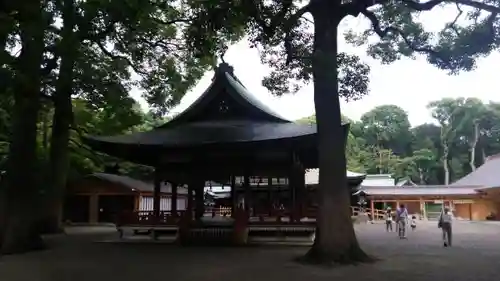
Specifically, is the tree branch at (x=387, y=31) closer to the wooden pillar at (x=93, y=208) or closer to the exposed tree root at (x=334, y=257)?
the exposed tree root at (x=334, y=257)

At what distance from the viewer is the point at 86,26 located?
17625 mm

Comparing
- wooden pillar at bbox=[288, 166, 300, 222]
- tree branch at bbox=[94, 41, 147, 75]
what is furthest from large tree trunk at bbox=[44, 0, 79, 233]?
wooden pillar at bbox=[288, 166, 300, 222]

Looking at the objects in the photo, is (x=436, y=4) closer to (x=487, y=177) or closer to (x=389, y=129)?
(x=487, y=177)

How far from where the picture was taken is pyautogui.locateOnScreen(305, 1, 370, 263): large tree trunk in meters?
13.1

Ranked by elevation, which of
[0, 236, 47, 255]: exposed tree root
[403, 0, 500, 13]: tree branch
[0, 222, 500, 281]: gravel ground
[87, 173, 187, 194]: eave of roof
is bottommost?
[0, 222, 500, 281]: gravel ground

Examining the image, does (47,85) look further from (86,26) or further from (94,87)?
(86,26)

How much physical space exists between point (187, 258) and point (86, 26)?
29.0ft

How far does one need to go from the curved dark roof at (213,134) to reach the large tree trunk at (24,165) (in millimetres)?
2837

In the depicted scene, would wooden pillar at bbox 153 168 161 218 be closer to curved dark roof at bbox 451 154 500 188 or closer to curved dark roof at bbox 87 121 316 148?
curved dark roof at bbox 87 121 316 148

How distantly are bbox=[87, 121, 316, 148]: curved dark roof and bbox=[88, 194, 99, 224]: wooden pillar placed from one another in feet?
55.6

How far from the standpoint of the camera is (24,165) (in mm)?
15836

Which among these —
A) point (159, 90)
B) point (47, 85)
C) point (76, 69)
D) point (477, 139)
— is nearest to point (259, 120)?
point (159, 90)

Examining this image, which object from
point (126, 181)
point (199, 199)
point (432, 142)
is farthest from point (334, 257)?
point (432, 142)

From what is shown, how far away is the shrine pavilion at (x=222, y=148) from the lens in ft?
58.8
